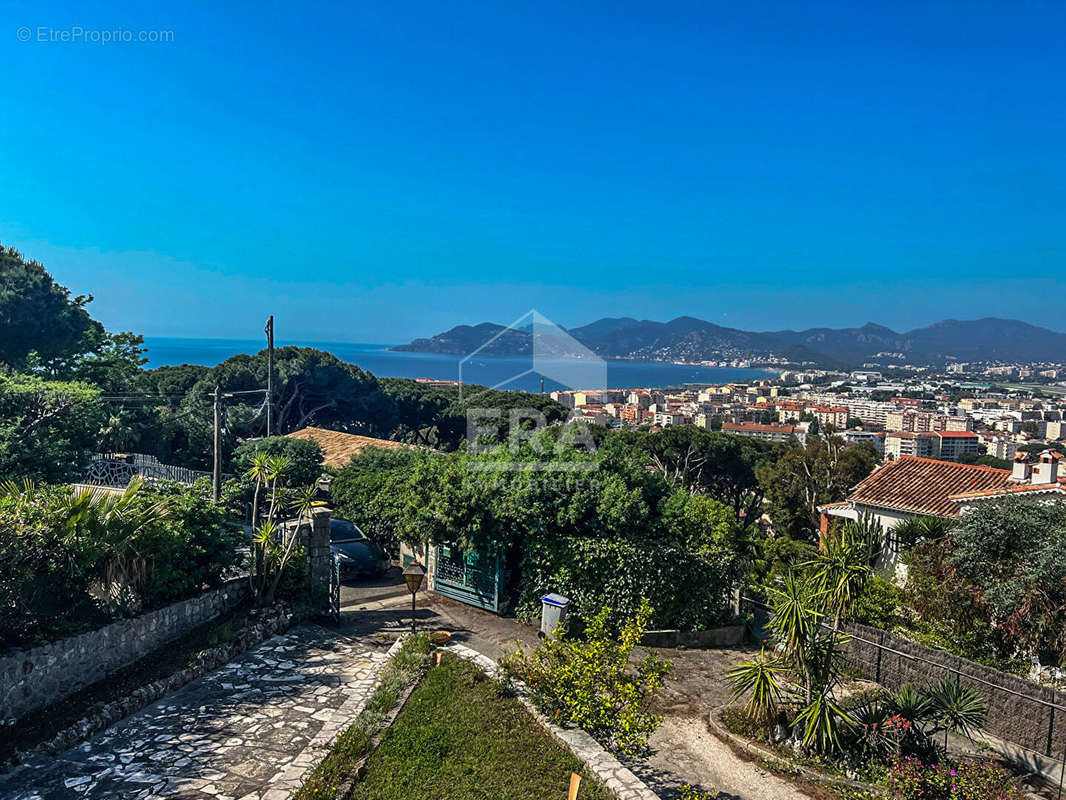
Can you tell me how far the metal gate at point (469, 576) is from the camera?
12.4 m

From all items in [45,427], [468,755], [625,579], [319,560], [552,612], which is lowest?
[468,755]

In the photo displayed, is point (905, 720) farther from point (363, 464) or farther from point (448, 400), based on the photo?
point (448, 400)

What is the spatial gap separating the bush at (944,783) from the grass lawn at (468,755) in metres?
3.23

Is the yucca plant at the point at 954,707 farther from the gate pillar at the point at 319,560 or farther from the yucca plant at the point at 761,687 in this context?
→ the gate pillar at the point at 319,560

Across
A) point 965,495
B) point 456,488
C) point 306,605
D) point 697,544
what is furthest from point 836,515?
point 306,605

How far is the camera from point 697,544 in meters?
12.3

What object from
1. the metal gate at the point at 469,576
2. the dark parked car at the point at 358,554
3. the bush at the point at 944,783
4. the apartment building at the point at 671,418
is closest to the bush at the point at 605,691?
the bush at the point at 944,783

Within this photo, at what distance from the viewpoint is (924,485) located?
64.8 feet

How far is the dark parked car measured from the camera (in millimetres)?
14227

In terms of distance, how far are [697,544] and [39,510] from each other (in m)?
10.2

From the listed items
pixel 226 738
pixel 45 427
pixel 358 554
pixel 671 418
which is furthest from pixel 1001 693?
pixel 671 418

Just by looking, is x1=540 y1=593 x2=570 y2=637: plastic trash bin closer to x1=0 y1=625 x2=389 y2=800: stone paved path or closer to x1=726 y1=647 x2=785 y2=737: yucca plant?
x1=0 y1=625 x2=389 y2=800: stone paved path

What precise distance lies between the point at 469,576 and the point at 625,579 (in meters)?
3.24

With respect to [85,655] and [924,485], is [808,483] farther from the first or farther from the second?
[85,655]
